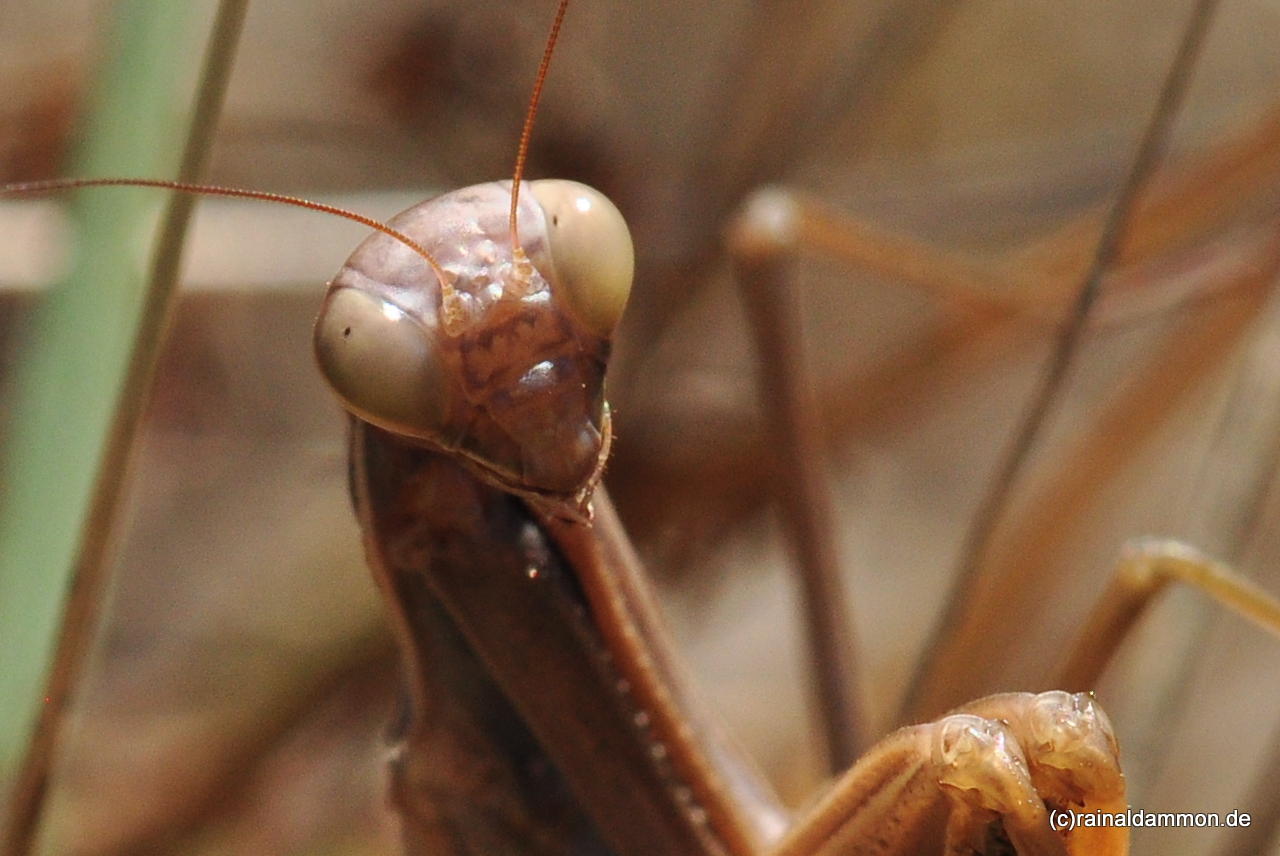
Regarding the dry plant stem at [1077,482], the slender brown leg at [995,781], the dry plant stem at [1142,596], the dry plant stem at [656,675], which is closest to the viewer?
the slender brown leg at [995,781]

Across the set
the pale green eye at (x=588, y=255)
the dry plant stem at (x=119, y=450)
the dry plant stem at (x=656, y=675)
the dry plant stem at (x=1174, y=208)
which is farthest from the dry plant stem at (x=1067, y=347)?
the dry plant stem at (x=119, y=450)

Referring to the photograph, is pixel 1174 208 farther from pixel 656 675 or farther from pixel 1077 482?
pixel 656 675

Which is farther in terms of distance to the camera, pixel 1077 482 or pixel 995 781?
pixel 1077 482

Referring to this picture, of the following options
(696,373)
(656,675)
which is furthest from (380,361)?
(696,373)

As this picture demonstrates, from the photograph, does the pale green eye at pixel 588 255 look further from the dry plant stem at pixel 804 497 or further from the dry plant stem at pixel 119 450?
the dry plant stem at pixel 804 497

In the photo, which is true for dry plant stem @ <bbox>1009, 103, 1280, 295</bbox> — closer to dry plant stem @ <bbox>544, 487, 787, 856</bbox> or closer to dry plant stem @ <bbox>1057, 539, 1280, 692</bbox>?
dry plant stem @ <bbox>1057, 539, 1280, 692</bbox>
